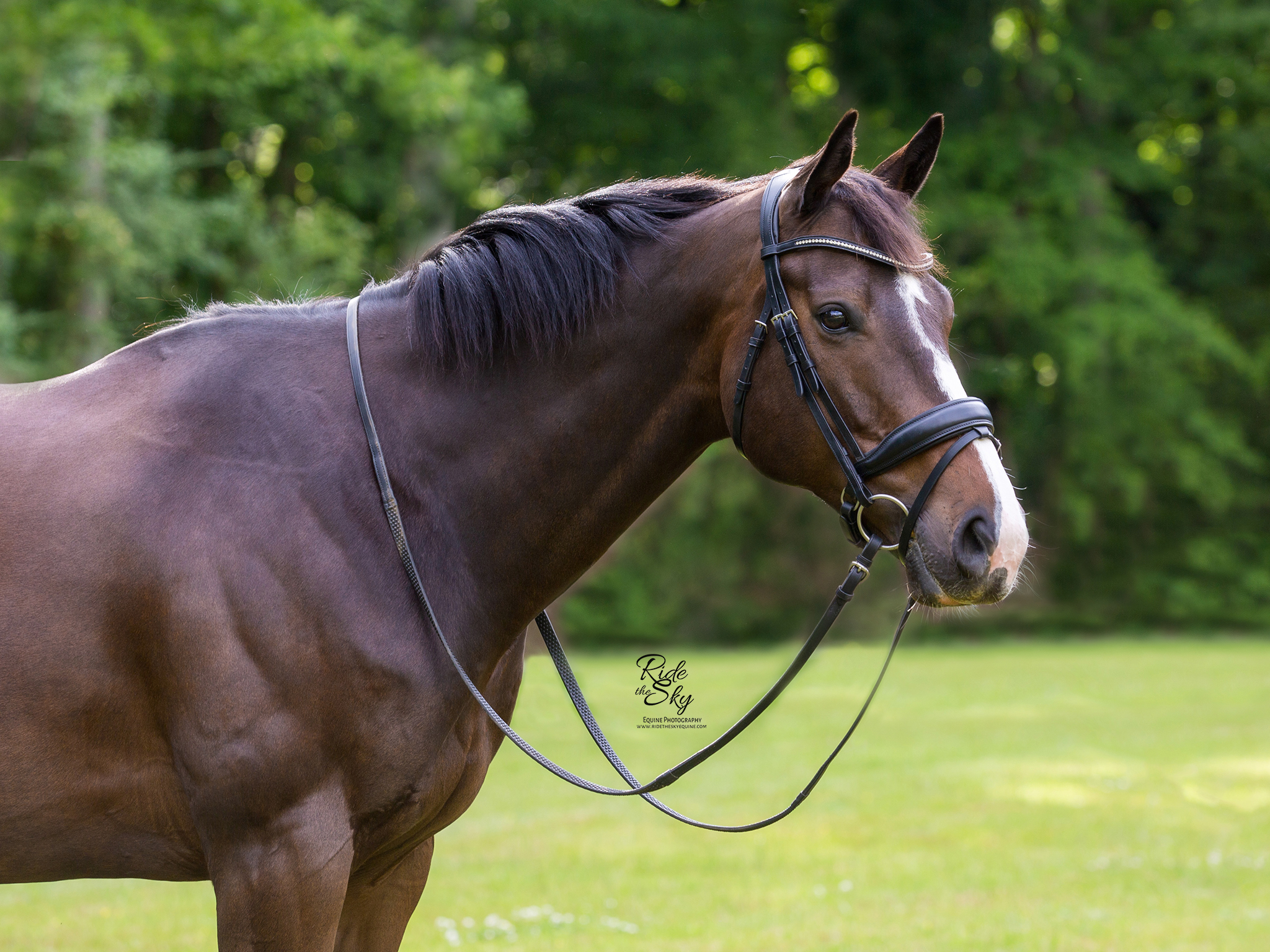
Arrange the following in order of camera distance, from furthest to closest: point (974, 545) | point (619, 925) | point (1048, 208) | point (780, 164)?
1. point (1048, 208)
2. point (780, 164)
3. point (619, 925)
4. point (974, 545)

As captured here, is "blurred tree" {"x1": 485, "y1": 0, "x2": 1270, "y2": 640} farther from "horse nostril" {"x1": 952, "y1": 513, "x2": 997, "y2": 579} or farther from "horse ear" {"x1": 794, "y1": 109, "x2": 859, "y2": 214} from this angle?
"horse nostril" {"x1": 952, "y1": 513, "x2": 997, "y2": 579}

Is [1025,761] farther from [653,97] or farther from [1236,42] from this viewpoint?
[1236,42]

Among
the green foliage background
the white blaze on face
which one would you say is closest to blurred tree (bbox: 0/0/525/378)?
the green foliage background

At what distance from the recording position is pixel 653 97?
1998cm

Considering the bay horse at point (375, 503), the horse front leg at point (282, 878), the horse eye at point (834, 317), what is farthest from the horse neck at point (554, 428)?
the horse front leg at point (282, 878)

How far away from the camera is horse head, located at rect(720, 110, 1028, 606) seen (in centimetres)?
215

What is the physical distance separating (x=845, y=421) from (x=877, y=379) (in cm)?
11

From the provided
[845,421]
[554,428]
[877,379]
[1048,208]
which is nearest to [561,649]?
[554,428]

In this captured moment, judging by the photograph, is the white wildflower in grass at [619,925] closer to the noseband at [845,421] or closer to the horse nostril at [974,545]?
the noseband at [845,421]

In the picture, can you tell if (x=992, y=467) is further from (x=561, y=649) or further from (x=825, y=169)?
(x=561, y=649)

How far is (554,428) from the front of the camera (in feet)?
8.12

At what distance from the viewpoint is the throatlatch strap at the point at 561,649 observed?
2.35 metres

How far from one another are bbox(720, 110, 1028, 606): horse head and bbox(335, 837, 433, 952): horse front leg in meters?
1.29

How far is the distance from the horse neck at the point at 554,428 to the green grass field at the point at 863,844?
318 cm
